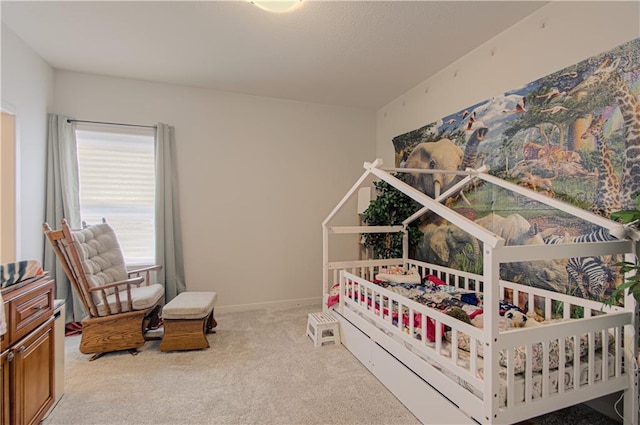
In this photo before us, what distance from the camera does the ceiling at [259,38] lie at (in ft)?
7.08

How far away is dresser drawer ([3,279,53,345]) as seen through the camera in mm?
1434

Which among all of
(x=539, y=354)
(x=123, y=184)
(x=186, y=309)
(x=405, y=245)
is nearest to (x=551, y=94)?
(x=539, y=354)

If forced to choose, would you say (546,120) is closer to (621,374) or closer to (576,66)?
(576,66)

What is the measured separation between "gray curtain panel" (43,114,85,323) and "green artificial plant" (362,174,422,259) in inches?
124

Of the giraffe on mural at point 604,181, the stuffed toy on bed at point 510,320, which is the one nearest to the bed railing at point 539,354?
the stuffed toy on bed at point 510,320

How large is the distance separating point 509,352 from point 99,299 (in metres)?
2.97

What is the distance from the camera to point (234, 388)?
6.84 feet

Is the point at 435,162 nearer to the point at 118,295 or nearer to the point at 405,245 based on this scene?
the point at 405,245

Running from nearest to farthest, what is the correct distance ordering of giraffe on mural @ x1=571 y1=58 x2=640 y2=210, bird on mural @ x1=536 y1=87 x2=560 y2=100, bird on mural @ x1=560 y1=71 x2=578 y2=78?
giraffe on mural @ x1=571 y1=58 x2=640 y2=210, bird on mural @ x1=560 y1=71 x2=578 y2=78, bird on mural @ x1=536 y1=87 x2=560 y2=100

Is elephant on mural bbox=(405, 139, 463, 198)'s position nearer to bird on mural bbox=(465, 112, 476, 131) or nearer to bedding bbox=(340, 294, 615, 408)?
bird on mural bbox=(465, 112, 476, 131)

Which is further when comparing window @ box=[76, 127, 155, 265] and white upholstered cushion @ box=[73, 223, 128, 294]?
window @ box=[76, 127, 155, 265]

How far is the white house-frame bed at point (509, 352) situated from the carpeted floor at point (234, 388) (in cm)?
27

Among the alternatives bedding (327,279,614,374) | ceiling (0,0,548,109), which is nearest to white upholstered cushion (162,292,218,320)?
bedding (327,279,614,374)

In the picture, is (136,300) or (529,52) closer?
(529,52)
